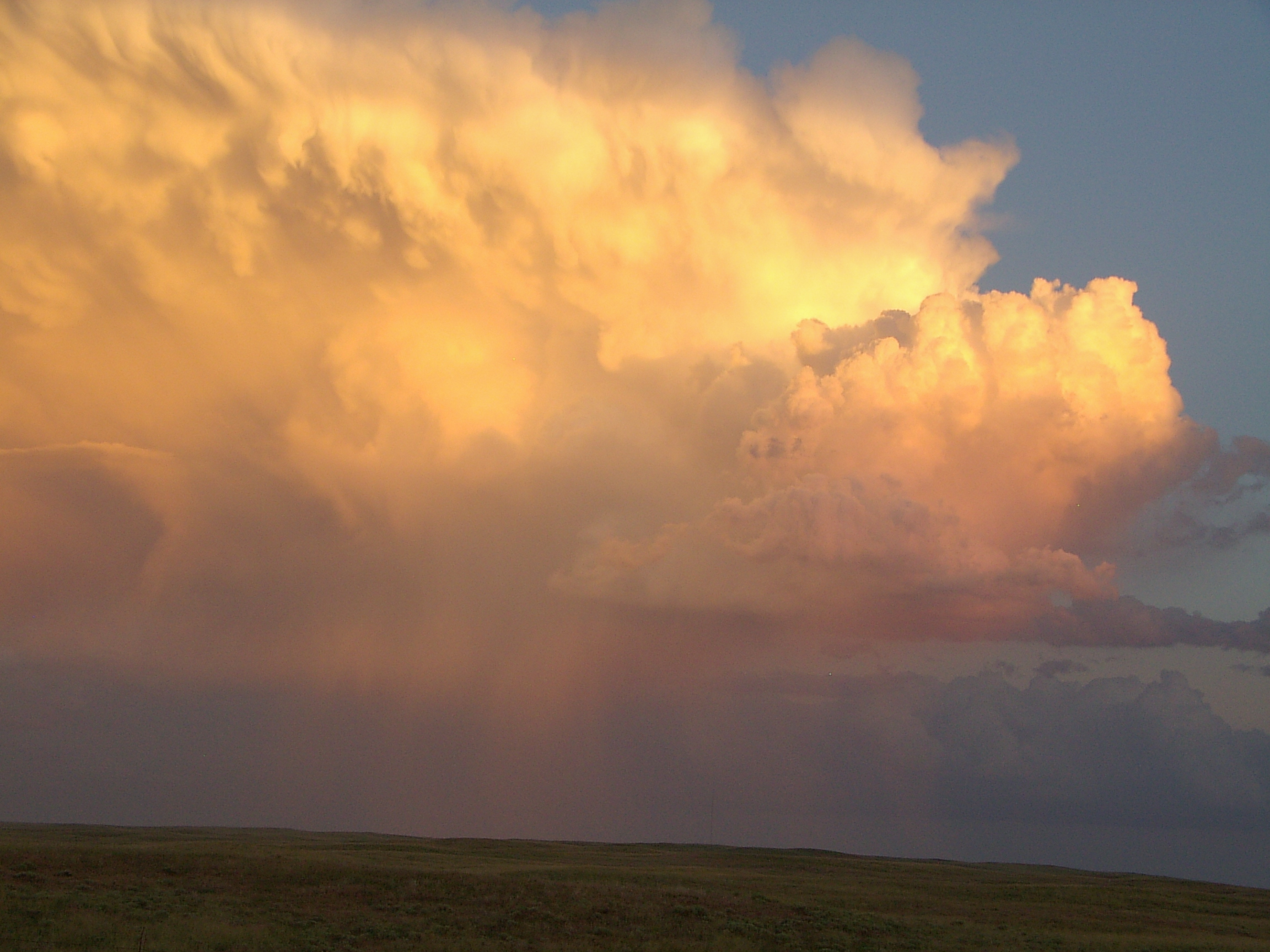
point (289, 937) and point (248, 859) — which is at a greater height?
point (248, 859)

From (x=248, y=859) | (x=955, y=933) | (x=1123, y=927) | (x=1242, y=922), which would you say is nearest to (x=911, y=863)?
(x=1242, y=922)

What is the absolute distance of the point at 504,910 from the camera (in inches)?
2409

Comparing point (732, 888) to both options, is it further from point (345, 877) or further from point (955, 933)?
point (345, 877)

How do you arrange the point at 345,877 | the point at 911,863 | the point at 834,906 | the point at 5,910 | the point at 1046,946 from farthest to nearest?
the point at 911,863
the point at 834,906
the point at 345,877
the point at 1046,946
the point at 5,910

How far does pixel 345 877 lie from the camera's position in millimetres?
65938

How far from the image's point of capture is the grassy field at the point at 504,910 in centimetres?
5238

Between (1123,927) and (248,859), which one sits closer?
(248,859)

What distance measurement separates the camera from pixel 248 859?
2660 inches

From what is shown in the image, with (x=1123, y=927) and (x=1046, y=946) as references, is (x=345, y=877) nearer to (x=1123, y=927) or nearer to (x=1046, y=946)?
(x=1046, y=946)

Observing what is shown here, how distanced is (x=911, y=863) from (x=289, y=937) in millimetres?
117869

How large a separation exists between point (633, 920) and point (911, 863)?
332ft

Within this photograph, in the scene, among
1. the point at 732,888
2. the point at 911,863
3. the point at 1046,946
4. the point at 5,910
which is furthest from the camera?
the point at 911,863

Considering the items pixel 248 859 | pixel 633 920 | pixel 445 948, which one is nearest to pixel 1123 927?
pixel 633 920

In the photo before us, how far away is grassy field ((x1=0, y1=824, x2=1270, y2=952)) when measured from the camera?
52.4 meters
